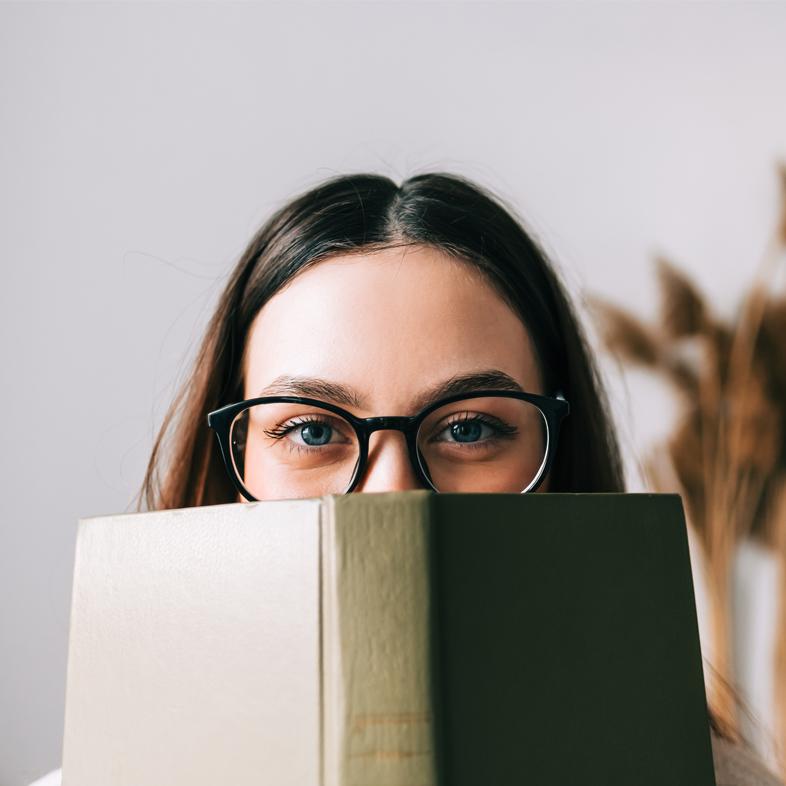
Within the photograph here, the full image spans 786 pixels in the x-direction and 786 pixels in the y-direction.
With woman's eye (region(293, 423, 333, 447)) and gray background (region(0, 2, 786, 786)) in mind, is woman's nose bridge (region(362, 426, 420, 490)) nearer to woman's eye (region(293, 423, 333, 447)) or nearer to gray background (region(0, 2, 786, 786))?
woman's eye (region(293, 423, 333, 447))

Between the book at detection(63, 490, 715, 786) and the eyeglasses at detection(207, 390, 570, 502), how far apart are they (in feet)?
0.98

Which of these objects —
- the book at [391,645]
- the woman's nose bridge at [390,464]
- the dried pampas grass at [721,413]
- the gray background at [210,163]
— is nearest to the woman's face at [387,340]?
the woman's nose bridge at [390,464]

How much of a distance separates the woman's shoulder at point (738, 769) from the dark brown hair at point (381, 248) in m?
0.09

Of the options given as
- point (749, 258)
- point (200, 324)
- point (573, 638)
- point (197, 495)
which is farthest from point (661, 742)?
point (749, 258)

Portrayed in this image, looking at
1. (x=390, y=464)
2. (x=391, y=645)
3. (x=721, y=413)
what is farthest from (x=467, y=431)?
(x=721, y=413)

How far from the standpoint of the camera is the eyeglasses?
665mm

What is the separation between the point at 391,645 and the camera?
0.31m

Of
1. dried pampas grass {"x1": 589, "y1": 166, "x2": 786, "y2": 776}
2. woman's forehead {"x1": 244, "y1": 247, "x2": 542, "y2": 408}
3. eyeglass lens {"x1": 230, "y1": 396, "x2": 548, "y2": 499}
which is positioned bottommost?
eyeglass lens {"x1": 230, "y1": 396, "x2": 548, "y2": 499}

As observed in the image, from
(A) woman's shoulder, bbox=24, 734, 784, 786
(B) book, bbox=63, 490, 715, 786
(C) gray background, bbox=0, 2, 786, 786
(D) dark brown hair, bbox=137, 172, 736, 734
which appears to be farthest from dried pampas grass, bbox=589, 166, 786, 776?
(B) book, bbox=63, 490, 715, 786

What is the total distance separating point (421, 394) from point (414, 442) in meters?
0.04

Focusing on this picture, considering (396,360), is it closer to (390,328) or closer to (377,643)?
(390,328)

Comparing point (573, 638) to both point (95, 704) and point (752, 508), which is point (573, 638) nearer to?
point (95, 704)

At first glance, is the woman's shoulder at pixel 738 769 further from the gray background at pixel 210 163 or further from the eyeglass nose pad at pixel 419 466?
the gray background at pixel 210 163

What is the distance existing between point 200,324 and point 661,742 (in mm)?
1125
